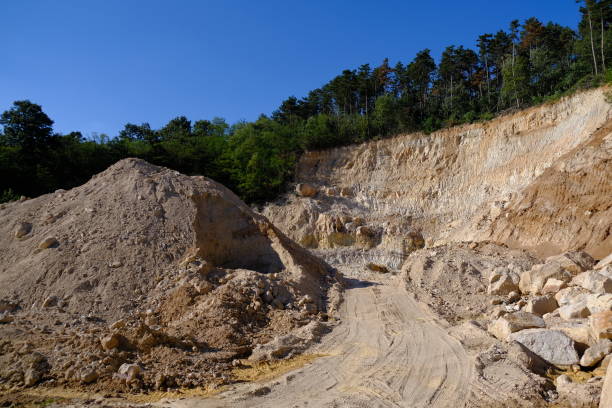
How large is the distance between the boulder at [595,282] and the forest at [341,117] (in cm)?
1878

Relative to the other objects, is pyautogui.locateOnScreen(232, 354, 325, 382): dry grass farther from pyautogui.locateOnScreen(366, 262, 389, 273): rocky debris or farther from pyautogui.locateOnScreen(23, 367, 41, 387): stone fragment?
pyautogui.locateOnScreen(366, 262, 389, 273): rocky debris

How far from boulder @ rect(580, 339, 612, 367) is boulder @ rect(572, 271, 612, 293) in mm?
3559

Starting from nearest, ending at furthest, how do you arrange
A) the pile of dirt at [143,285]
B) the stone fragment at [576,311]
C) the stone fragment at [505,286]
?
the pile of dirt at [143,285], the stone fragment at [576,311], the stone fragment at [505,286]

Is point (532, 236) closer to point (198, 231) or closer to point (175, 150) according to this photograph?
point (198, 231)

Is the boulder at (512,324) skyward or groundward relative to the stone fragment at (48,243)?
groundward

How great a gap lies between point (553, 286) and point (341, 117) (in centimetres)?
3221

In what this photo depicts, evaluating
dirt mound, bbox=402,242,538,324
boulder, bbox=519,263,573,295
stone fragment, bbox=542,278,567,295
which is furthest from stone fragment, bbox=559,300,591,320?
boulder, bbox=519,263,573,295

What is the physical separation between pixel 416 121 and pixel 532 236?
20.9m

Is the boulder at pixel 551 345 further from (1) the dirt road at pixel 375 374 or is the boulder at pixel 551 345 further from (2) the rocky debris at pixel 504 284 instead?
(2) the rocky debris at pixel 504 284

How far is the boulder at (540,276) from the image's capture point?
13.0 m

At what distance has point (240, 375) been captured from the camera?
824 cm

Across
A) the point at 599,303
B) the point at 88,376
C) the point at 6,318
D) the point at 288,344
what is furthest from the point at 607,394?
the point at 6,318

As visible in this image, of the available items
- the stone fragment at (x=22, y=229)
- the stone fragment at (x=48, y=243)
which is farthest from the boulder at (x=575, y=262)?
the stone fragment at (x=22, y=229)

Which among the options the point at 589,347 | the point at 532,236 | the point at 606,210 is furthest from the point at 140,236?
the point at 606,210
